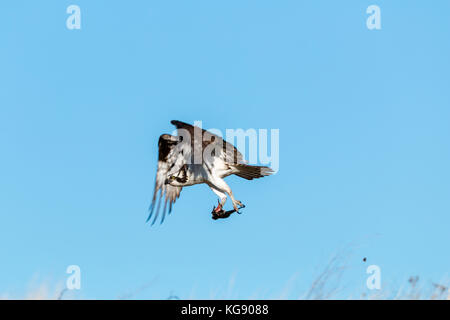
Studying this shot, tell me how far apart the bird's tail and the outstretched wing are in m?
1.01

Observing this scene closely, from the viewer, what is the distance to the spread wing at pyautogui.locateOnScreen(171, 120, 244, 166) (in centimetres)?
885

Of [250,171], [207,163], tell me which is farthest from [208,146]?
[250,171]

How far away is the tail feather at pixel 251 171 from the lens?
8969 mm

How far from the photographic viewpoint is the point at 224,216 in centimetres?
833

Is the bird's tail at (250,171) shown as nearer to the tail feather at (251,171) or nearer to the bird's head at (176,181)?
the tail feather at (251,171)

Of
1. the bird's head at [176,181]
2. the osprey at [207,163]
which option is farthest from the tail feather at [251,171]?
the bird's head at [176,181]

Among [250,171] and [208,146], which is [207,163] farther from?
[250,171]

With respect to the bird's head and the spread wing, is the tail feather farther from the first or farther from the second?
the bird's head

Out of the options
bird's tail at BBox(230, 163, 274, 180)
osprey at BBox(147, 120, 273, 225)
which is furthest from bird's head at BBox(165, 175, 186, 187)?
bird's tail at BBox(230, 163, 274, 180)

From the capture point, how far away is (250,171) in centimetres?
906
